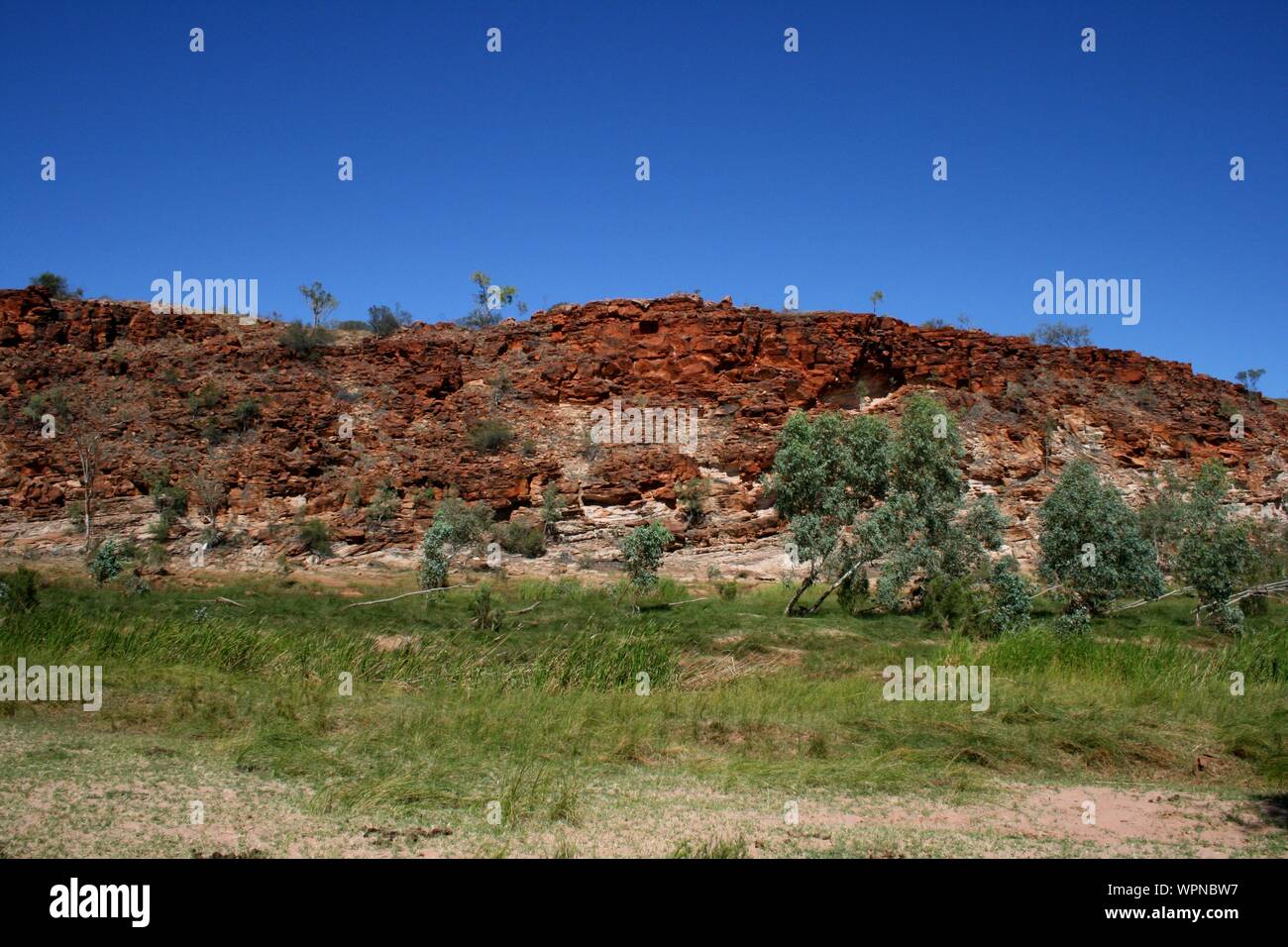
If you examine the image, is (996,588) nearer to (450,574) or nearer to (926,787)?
(926,787)

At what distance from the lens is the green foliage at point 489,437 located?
3747 cm

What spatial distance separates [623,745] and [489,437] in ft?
94.4

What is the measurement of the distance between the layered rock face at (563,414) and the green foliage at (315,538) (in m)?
0.47

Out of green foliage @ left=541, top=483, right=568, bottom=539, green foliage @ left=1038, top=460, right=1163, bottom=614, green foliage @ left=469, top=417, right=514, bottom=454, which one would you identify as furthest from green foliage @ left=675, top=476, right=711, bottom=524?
green foliage @ left=1038, top=460, right=1163, bottom=614

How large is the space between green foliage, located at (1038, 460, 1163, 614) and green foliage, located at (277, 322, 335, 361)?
33867 mm

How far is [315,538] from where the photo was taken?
31234 millimetres

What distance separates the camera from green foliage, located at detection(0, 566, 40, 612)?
16422mm

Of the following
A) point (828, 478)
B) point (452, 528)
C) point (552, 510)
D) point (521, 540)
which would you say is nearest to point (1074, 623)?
point (828, 478)

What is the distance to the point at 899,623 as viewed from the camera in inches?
798

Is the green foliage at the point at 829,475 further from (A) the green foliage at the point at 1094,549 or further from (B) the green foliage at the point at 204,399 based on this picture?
(B) the green foliage at the point at 204,399

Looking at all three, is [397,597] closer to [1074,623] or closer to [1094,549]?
[1074,623]

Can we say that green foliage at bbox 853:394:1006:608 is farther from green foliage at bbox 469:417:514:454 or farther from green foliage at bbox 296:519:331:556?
green foliage at bbox 296:519:331:556
